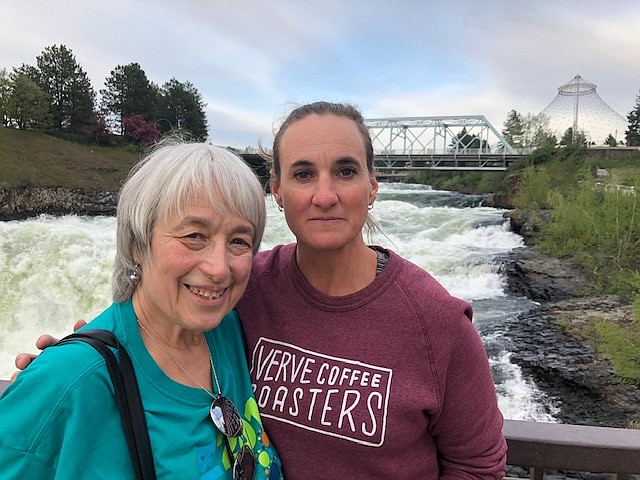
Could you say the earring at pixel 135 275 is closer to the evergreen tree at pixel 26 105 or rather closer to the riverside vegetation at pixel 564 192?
the riverside vegetation at pixel 564 192

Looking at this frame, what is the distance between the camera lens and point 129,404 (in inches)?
41.8

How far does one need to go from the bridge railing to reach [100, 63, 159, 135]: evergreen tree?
39.4 meters

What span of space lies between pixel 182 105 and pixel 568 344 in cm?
3879

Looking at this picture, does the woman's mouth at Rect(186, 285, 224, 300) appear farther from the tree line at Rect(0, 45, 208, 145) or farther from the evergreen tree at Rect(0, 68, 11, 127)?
the evergreen tree at Rect(0, 68, 11, 127)

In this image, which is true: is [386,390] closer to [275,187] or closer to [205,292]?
[205,292]

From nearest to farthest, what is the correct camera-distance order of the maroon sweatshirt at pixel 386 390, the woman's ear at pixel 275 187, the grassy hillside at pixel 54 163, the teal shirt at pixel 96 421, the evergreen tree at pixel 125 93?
the teal shirt at pixel 96 421 < the maroon sweatshirt at pixel 386 390 < the woman's ear at pixel 275 187 < the grassy hillside at pixel 54 163 < the evergreen tree at pixel 125 93

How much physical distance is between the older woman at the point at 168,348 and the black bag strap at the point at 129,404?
2cm

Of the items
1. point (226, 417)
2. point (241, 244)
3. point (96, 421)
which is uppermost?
point (241, 244)

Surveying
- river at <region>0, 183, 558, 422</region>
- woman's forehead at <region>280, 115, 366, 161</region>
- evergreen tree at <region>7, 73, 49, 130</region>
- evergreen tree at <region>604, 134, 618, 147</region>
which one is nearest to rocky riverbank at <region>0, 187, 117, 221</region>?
river at <region>0, 183, 558, 422</region>

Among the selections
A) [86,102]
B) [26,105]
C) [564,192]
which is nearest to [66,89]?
[86,102]

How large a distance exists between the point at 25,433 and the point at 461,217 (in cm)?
2017

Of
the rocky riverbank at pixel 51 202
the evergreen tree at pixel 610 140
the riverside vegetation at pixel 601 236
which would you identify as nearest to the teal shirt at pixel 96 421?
the riverside vegetation at pixel 601 236

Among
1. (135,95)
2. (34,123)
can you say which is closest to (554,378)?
(34,123)

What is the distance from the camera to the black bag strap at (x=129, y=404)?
3.41 feet
